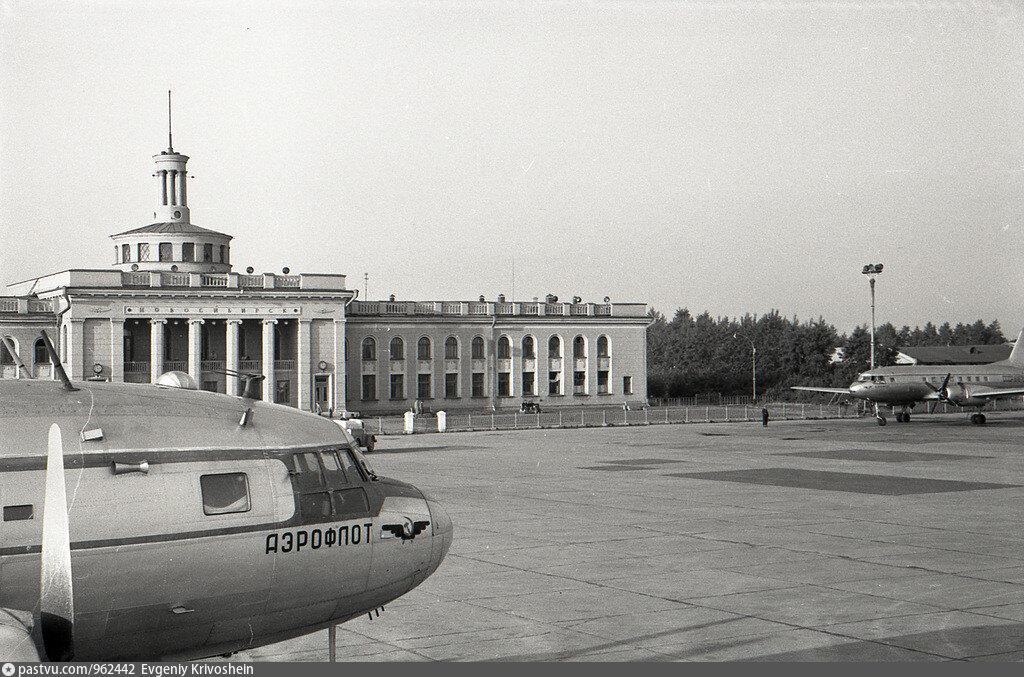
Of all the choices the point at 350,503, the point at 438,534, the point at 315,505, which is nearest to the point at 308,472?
the point at 315,505

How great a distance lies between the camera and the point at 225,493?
28.8 ft

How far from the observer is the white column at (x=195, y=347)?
75.1m

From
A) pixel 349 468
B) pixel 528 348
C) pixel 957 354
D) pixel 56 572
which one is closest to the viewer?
pixel 56 572

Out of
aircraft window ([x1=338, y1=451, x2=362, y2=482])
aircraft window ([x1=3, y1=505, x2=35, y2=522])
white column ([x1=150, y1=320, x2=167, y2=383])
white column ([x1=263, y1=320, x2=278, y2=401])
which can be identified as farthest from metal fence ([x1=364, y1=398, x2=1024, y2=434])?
aircraft window ([x1=3, y1=505, x2=35, y2=522])

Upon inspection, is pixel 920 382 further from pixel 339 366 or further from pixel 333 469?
pixel 333 469

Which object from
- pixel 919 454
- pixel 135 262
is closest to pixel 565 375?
pixel 135 262

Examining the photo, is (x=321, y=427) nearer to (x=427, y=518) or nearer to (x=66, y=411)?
(x=427, y=518)

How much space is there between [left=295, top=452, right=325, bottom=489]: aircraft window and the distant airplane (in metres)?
61.2

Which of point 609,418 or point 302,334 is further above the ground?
point 302,334

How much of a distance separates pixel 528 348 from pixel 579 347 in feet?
15.8

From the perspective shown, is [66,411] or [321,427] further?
[321,427]

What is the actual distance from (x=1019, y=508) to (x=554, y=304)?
66.5 metres

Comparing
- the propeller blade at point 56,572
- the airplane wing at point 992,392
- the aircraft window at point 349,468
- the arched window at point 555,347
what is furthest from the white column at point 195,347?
the propeller blade at point 56,572

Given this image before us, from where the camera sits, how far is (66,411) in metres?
8.30
